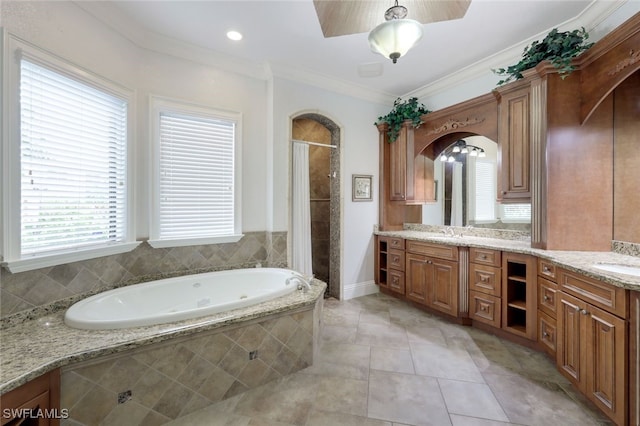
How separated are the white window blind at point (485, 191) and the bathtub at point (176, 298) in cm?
234

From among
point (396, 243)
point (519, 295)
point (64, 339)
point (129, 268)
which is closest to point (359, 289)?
point (396, 243)

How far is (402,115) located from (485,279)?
2.30m

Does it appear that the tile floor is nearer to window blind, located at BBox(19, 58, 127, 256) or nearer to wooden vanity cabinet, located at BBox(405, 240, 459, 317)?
wooden vanity cabinet, located at BBox(405, 240, 459, 317)

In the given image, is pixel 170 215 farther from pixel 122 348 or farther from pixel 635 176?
pixel 635 176

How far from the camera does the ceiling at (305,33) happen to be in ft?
7.03

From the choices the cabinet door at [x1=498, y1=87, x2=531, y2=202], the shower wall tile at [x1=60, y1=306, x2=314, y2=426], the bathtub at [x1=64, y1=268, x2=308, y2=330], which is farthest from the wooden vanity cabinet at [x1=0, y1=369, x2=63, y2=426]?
the cabinet door at [x1=498, y1=87, x2=531, y2=202]

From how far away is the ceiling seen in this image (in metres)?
2.14

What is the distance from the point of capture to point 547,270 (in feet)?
7.08

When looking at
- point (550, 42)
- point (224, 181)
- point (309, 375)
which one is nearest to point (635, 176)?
point (550, 42)

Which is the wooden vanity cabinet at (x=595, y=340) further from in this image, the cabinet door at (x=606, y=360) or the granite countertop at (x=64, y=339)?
the granite countertop at (x=64, y=339)

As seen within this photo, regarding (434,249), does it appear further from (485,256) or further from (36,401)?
(36,401)

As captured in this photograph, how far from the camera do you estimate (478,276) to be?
2693 mm

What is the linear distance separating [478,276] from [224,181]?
9.44 ft

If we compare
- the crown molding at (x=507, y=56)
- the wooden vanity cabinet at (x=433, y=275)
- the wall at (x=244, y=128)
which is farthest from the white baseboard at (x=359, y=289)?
the crown molding at (x=507, y=56)
